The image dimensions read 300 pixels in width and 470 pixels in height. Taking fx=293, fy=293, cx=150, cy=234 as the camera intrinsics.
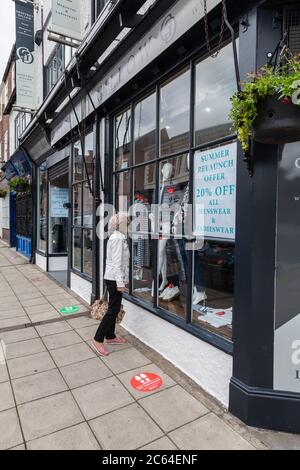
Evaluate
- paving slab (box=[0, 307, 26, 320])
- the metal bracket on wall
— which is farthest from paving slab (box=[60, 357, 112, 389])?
the metal bracket on wall

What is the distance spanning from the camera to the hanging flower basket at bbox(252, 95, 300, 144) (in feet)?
6.47

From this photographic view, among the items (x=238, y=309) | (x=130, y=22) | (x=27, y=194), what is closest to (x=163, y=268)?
(x=238, y=309)

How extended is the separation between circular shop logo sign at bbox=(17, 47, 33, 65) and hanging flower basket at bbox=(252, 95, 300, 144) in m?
9.12

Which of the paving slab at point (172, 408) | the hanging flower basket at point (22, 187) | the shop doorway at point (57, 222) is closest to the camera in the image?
the paving slab at point (172, 408)

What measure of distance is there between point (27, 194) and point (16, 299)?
253 inches

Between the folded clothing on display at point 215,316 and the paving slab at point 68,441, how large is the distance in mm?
1595

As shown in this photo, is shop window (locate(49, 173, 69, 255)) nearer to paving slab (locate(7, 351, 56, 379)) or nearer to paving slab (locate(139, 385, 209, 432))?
paving slab (locate(7, 351, 56, 379))

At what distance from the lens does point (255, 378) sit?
239cm

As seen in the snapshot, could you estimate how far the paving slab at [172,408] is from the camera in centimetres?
243

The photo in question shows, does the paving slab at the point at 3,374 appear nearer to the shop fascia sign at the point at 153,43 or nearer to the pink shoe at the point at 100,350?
the pink shoe at the point at 100,350

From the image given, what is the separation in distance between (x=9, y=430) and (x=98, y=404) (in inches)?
28.7

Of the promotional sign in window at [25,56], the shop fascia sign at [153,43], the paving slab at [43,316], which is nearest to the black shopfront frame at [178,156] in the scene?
the shop fascia sign at [153,43]

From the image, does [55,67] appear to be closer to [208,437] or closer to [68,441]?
[68,441]

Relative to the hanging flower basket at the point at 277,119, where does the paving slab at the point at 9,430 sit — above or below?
below
